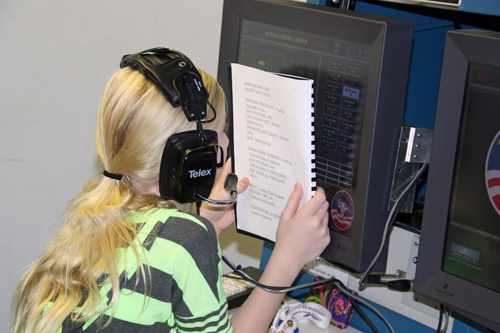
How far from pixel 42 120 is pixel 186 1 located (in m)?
0.64

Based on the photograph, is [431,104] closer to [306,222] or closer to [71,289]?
[306,222]

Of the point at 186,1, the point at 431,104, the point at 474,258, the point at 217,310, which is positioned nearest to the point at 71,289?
the point at 217,310

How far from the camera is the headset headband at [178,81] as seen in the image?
91 centimetres

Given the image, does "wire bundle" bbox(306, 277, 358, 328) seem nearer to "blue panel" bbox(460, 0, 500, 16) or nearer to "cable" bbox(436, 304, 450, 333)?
"cable" bbox(436, 304, 450, 333)

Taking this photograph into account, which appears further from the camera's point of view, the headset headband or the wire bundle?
the wire bundle

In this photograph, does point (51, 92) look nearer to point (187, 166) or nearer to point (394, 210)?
point (187, 166)

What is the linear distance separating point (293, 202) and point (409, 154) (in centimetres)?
22

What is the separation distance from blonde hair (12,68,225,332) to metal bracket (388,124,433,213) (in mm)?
334

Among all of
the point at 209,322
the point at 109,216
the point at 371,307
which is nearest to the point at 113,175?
the point at 109,216

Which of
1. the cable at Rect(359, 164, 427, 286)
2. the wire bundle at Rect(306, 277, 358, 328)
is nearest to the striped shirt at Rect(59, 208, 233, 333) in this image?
the cable at Rect(359, 164, 427, 286)

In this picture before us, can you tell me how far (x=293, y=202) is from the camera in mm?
1004

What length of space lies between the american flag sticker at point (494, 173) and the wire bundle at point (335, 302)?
0.47m

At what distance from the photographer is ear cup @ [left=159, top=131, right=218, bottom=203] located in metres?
0.92

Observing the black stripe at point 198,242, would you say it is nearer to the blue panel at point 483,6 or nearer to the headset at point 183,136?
the headset at point 183,136
